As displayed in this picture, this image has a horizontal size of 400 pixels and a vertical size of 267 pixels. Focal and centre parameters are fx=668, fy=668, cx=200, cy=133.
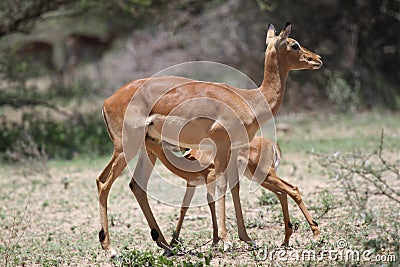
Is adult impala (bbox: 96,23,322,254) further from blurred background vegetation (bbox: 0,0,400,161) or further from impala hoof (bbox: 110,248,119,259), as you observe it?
blurred background vegetation (bbox: 0,0,400,161)

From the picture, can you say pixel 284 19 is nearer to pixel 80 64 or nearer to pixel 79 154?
pixel 79 154

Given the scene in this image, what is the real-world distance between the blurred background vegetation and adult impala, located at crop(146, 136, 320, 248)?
5.01 metres

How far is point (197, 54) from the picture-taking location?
15906 mm

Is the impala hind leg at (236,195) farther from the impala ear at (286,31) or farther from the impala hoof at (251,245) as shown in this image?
the impala ear at (286,31)

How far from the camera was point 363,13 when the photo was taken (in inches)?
571

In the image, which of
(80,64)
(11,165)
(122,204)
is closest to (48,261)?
(122,204)

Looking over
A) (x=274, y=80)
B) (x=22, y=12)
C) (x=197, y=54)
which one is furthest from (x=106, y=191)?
(x=197, y=54)

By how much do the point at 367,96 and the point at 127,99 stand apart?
9.99 metres

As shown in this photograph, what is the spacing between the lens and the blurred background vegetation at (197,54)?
472 inches

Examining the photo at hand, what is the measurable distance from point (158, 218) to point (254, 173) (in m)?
1.57

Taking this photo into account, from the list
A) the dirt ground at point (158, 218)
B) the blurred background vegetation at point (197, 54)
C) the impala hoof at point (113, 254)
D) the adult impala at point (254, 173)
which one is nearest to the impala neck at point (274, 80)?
the adult impala at point (254, 173)

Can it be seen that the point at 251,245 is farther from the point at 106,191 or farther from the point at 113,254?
the point at 106,191

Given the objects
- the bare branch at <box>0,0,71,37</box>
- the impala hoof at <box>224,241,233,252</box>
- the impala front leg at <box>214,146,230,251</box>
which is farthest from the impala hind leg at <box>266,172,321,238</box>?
the bare branch at <box>0,0,71,37</box>

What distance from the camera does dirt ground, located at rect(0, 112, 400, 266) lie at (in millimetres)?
5338
